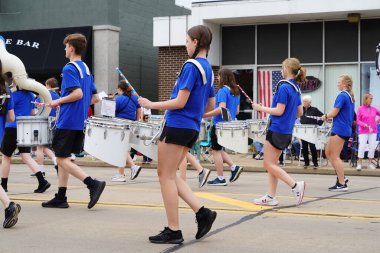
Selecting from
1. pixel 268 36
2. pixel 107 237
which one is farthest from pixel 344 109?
pixel 268 36

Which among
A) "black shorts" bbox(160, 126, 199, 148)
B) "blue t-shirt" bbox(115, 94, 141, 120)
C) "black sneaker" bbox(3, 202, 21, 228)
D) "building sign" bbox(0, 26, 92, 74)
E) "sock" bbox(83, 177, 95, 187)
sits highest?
"building sign" bbox(0, 26, 92, 74)

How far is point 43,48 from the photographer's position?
24438 mm

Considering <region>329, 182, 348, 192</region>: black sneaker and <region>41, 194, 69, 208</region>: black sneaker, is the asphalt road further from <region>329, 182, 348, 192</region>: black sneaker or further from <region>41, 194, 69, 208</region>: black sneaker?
<region>329, 182, 348, 192</region>: black sneaker

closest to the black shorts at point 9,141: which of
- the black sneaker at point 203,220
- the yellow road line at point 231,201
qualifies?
the yellow road line at point 231,201

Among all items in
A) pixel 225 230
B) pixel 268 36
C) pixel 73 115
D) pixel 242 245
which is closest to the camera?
pixel 242 245

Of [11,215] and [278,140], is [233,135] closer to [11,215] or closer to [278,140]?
[278,140]

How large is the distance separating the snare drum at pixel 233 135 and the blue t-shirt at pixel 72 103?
412cm

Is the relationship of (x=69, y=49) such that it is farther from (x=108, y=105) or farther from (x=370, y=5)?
(x=370, y=5)

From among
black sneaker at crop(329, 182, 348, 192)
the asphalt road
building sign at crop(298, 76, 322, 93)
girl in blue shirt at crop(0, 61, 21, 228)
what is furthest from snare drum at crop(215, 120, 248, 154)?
building sign at crop(298, 76, 322, 93)

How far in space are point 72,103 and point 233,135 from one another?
475cm

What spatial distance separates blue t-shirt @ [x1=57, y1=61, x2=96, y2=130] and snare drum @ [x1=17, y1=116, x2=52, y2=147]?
3.17 feet

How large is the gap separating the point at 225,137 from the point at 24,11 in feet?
52.1

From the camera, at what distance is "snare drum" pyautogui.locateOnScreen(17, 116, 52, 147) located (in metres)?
9.26

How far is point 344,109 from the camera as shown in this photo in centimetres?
1116
